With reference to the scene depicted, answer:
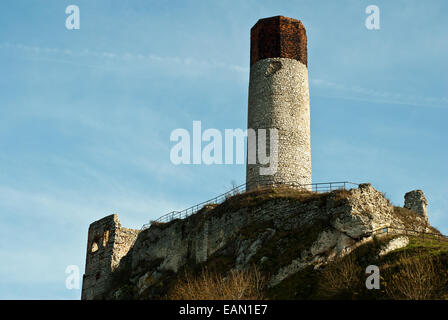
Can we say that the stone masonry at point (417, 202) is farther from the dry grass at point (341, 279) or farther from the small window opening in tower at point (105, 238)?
the small window opening in tower at point (105, 238)

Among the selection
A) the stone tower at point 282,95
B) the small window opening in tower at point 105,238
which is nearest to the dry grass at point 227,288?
the stone tower at point 282,95

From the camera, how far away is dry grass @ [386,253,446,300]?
25.0 m

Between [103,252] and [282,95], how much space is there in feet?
57.1

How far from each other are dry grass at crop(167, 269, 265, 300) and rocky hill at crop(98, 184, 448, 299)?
552 millimetres

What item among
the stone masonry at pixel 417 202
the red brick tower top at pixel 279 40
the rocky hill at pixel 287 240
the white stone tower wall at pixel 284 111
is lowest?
the rocky hill at pixel 287 240

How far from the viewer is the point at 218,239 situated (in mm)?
36938

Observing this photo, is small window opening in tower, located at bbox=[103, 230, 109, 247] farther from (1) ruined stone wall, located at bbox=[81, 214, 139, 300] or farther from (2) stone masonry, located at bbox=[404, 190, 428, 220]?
(2) stone masonry, located at bbox=[404, 190, 428, 220]

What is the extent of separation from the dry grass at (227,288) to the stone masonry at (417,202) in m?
15.6

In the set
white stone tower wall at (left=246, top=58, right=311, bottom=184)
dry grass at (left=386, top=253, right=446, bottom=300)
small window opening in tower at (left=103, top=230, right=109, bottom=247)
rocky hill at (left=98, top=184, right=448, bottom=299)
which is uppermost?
white stone tower wall at (left=246, top=58, right=311, bottom=184)

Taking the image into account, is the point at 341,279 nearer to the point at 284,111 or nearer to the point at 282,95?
the point at 284,111

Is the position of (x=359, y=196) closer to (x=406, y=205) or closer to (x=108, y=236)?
(x=406, y=205)

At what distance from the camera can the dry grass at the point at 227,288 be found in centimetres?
2825

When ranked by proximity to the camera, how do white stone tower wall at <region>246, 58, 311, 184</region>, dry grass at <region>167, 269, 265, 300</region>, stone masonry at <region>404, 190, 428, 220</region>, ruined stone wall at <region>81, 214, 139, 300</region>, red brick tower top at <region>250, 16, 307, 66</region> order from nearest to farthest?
dry grass at <region>167, 269, 265, 300</region>
white stone tower wall at <region>246, 58, 311, 184</region>
stone masonry at <region>404, 190, 428, 220</region>
red brick tower top at <region>250, 16, 307, 66</region>
ruined stone wall at <region>81, 214, 139, 300</region>

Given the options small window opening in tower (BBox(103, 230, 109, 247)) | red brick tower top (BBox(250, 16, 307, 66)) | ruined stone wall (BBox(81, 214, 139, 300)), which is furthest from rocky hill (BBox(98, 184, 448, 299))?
red brick tower top (BBox(250, 16, 307, 66))
